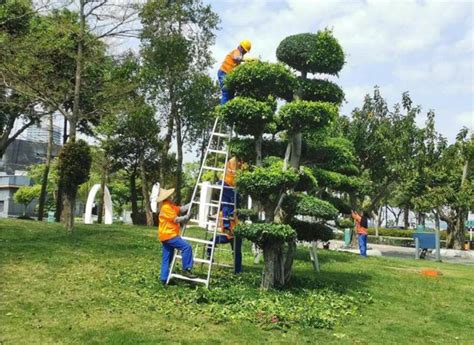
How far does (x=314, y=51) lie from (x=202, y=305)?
14.8ft

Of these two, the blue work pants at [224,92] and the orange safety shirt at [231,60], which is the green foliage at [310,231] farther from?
the orange safety shirt at [231,60]

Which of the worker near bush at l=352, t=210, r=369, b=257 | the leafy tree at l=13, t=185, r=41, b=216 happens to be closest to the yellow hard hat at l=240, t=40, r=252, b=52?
the worker near bush at l=352, t=210, r=369, b=257

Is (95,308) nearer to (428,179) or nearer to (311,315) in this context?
(311,315)

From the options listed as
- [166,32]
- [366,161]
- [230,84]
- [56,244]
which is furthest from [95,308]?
[366,161]

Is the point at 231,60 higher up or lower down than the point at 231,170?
higher up

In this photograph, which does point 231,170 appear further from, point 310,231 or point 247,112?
point 310,231

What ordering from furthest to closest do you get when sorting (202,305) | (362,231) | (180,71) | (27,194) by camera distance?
(27,194)
(180,71)
(362,231)
(202,305)

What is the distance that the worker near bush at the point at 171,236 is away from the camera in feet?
28.5

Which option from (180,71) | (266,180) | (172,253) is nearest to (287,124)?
(266,180)

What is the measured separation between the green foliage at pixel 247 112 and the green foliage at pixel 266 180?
86 cm

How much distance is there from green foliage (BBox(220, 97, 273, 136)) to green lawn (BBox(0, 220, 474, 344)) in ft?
9.06

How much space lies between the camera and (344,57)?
9.09m

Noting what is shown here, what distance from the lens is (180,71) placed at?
2730 centimetres

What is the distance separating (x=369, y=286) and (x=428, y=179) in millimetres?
17994
